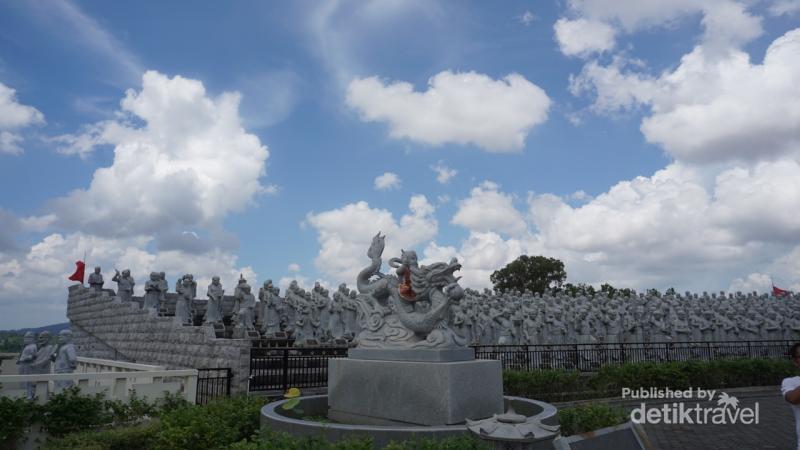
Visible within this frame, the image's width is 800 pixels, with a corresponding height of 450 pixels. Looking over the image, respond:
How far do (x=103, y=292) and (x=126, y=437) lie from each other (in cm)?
2164

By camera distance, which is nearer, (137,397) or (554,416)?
(554,416)

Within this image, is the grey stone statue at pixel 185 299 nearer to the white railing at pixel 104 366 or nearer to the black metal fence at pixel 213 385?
the white railing at pixel 104 366

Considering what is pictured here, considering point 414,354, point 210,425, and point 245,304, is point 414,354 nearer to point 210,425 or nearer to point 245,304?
point 210,425

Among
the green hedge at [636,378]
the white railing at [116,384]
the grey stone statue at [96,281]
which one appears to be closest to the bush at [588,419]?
the green hedge at [636,378]

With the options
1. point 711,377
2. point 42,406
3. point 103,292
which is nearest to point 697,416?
point 711,377

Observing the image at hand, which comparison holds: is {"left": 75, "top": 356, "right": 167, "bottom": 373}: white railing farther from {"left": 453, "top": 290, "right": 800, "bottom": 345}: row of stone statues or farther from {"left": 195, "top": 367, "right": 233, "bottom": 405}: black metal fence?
{"left": 453, "top": 290, "right": 800, "bottom": 345}: row of stone statues

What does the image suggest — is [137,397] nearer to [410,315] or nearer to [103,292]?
[410,315]

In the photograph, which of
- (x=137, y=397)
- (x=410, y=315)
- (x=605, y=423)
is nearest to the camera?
(x=605, y=423)

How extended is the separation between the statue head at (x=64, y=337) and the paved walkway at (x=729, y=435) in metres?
12.8

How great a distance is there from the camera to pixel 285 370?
13.5 m

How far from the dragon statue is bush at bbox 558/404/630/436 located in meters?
1.77

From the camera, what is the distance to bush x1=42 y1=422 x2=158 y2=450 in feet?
23.1

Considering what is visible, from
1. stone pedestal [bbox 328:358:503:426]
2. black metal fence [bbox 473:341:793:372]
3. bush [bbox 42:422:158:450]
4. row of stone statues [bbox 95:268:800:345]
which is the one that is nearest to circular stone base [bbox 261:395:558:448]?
stone pedestal [bbox 328:358:503:426]

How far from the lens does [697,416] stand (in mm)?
11578
